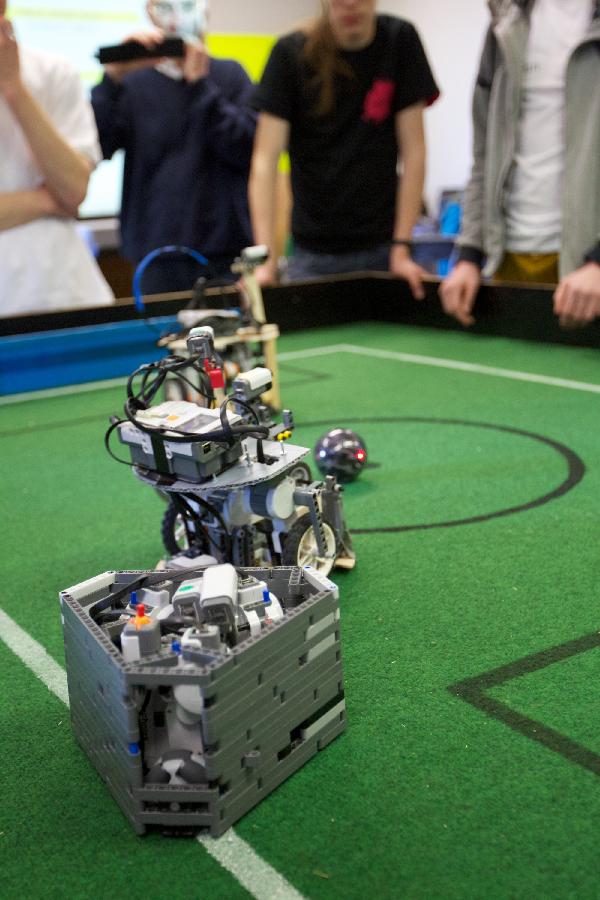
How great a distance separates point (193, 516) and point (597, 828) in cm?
103

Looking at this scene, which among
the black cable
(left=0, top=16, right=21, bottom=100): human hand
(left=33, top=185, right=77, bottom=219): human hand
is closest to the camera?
the black cable

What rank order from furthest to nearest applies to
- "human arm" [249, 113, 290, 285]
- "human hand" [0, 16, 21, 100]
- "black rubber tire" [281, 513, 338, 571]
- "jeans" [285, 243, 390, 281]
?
1. "jeans" [285, 243, 390, 281]
2. "human arm" [249, 113, 290, 285]
3. "human hand" [0, 16, 21, 100]
4. "black rubber tire" [281, 513, 338, 571]

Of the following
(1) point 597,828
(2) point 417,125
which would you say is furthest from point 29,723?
(2) point 417,125

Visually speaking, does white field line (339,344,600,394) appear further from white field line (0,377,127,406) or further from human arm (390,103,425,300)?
white field line (0,377,127,406)

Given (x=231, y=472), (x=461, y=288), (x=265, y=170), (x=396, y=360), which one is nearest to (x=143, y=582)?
(x=231, y=472)

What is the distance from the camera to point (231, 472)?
1864 millimetres

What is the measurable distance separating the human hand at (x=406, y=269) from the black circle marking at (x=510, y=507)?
70.8 inches

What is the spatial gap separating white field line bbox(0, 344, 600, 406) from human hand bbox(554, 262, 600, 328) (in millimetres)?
295

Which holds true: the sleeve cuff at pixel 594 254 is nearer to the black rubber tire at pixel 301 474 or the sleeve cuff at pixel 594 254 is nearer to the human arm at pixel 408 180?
the human arm at pixel 408 180

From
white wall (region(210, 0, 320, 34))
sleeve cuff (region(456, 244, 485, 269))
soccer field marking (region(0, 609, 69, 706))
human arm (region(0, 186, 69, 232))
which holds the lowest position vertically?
soccer field marking (region(0, 609, 69, 706))

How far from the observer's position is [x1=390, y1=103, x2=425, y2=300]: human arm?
4.93 metres

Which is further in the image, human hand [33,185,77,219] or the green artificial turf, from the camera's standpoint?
human hand [33,185,77,219]

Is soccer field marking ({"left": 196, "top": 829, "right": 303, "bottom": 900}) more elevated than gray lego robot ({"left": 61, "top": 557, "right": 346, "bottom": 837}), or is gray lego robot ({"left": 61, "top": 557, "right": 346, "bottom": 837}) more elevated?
gray lego robot ({"left": 61, "top": 557, "right": 346, "bottom": 837})

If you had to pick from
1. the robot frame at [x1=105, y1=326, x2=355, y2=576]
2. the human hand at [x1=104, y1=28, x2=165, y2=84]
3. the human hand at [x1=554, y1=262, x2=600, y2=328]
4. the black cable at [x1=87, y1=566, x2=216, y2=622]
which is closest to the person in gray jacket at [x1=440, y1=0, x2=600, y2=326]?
the human hand at [x1=554, y1=262, x2=600, y2=328]
